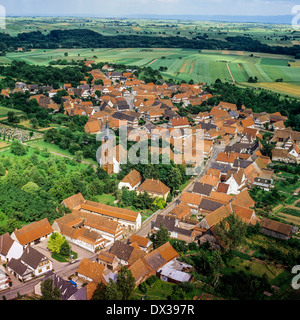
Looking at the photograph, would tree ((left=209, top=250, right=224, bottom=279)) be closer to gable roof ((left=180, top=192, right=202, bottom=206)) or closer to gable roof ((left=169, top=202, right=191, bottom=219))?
gable roof ((left=169, top=202, right=191, bottom=219))

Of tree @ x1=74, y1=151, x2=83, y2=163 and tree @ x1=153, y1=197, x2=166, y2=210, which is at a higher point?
tree @ x1=74, y1=151, x2=83, y2=163

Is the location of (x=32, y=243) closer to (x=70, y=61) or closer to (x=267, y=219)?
(x=267, y=219)

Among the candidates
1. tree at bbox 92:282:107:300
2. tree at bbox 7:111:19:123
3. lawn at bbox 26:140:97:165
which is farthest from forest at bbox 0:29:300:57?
tree at bbox 92:282:107:300

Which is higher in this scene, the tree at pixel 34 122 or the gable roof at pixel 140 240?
the tree at pixel 34 122

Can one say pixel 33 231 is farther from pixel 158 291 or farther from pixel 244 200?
pixel 244 200

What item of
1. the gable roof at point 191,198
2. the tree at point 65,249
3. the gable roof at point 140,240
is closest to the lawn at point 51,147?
the gable roof at point 191,198

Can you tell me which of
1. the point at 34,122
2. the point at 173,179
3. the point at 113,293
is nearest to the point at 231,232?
the point at 113,293

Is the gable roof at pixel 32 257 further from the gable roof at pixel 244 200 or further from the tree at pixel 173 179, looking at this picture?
the gable roof at pixel 244 200

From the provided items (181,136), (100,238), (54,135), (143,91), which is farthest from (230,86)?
(100,238)
